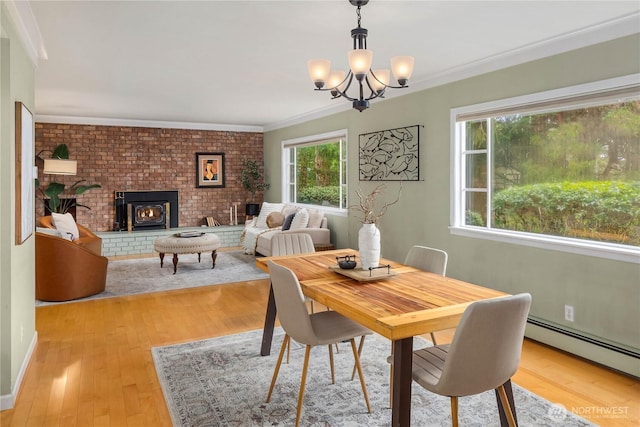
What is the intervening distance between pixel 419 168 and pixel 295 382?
2.80 meters

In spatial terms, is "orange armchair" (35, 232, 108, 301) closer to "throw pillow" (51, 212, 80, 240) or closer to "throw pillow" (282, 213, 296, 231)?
"throw pillow" (51, 212, 80, 240)

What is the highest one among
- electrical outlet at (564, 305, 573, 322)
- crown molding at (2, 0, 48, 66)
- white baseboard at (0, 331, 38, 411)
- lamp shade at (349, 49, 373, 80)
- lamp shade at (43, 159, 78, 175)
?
crown molding at (2, 0, 48, 66)

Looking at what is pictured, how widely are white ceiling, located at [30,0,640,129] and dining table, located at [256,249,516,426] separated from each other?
1631mm

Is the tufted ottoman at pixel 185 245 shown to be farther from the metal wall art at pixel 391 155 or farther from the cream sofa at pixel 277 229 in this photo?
the metal wall art at pixel 391 155

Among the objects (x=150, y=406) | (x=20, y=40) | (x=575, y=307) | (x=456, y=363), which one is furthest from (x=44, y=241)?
(x=575, y=307)

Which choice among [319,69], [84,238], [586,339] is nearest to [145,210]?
[84,238]

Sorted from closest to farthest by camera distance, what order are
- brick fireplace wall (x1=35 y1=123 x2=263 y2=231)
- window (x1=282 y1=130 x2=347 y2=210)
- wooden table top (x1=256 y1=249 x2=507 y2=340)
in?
wooden table top (x1=256 y1=249 x2=507 y2=340) → window (x1=282 y1=130 x2=347 y2=210) → brick fireplace wall (x1=35 y1=123 x2=263 y2=231)

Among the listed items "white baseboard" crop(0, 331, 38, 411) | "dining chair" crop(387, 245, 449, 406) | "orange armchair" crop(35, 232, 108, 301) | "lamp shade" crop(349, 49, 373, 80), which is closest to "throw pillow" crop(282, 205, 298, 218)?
"orange armchair" crop(35, 232, 108, 301)

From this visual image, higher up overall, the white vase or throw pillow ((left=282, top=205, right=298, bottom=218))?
throw pillow ((left=282, top=205, right=298, bottom=218))

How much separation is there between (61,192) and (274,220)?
3.44 meters

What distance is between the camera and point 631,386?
293cm

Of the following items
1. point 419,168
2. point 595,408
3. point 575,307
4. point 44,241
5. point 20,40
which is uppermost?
point 20,40

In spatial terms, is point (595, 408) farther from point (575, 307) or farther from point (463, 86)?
point (463, 86)

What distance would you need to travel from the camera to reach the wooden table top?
2.01 metres
